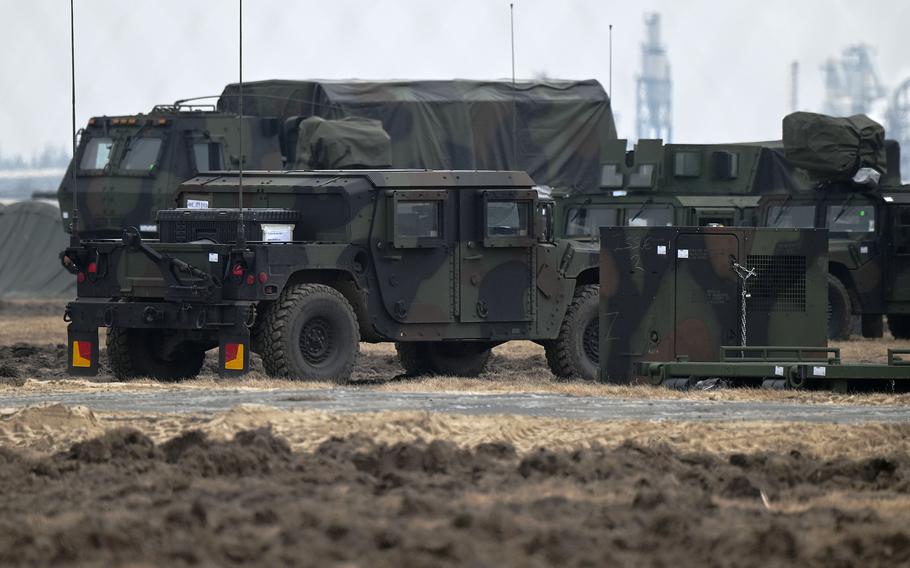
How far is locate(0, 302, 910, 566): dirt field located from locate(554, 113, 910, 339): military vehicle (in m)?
10.2

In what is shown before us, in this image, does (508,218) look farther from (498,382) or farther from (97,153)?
(97,153)

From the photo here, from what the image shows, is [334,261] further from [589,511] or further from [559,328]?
[589,511]

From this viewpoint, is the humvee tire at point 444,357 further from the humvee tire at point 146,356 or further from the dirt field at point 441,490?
the dirt field at point 441,490

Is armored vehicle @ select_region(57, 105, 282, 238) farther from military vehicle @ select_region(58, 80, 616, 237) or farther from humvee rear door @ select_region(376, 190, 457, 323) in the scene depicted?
humvee rear door @ select_region(376, 190, 457, 323)

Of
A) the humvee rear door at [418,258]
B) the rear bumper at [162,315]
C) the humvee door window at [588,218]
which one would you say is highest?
the humvee door window at [588,218]

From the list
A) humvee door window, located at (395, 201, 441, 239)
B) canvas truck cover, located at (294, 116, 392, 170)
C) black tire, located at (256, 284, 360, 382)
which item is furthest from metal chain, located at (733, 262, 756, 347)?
canvas truck cover, located at (294, 116, 392, 170)

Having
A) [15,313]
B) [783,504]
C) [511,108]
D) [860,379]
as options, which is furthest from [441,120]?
[783,504]

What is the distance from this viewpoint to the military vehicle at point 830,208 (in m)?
23.6

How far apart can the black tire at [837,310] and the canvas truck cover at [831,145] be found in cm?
140

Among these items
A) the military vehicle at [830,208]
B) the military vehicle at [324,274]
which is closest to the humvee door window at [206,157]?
the military vehicle at [830,208]

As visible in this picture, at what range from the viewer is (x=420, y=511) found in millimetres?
8898

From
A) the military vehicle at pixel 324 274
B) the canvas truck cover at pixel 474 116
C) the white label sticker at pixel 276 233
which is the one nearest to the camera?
the military vehicle at pixel 324 274

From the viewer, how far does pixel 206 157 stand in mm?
23781

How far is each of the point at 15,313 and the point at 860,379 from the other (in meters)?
18.2
